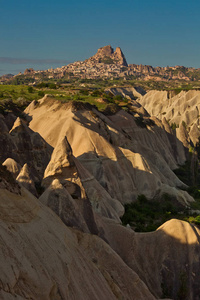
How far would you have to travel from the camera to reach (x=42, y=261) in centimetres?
862

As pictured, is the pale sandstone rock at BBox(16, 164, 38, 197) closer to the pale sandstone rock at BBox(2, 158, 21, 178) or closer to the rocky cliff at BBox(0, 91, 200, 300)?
the rocky cliff at BBox(0, 91, 200, 300)

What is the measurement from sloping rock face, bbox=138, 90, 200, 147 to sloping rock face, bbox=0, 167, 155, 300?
199ft

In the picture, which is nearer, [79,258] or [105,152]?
[79,258]

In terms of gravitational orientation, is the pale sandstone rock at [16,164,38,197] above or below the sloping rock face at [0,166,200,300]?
above

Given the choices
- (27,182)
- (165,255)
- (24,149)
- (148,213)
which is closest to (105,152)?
(148,213)

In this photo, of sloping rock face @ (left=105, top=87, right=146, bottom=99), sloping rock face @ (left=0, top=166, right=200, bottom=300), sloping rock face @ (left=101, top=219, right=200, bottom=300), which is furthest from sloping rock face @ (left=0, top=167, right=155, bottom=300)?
sloping rock face @ (left=105, top=87, right=146, bottom=99)

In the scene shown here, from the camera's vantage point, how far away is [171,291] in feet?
56.5

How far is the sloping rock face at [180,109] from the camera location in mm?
75812

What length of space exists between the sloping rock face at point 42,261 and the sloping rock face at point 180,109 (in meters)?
60.7

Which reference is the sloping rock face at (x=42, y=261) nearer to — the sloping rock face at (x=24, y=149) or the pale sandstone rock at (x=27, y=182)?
the pale sandstone rock at (x=27, y=182)

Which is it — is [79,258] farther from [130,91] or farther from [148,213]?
[130,91]

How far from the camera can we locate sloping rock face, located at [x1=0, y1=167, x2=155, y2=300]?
7.49 m

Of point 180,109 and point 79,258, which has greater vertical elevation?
point 180,109

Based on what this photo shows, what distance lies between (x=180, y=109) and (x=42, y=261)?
338 ft
